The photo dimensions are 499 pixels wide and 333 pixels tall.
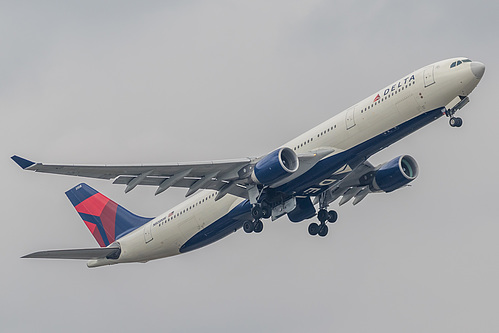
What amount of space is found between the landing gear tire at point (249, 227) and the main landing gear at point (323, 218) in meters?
4.81

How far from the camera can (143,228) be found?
5447 cm

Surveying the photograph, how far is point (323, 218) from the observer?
174 feet

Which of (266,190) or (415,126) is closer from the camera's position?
(415,126)

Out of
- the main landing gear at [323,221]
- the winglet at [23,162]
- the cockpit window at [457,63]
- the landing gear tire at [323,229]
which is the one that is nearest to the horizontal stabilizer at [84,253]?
the winglet at [23,162]

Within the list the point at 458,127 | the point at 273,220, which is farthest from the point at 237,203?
the point at 458,127

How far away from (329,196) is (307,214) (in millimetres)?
1648

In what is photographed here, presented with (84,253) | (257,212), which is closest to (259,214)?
(257,212)

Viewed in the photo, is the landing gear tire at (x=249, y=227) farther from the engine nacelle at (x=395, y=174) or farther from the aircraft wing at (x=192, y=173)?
the engine nacelle at (x=395, y=174)

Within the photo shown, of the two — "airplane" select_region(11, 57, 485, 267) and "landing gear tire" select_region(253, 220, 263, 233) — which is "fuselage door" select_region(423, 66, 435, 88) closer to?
"airplane" select_region(11, 57, 485, 267)

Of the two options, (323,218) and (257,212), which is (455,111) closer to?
(257,212)

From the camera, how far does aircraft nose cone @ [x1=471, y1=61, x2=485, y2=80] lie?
143ft

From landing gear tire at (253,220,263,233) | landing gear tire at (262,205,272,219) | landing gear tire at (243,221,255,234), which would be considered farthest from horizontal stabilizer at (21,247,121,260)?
landing gear tire at (262,205,272,219)

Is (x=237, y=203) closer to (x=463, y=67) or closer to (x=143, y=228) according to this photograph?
(x=143, y=228)

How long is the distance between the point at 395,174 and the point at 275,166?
28.3 ft
